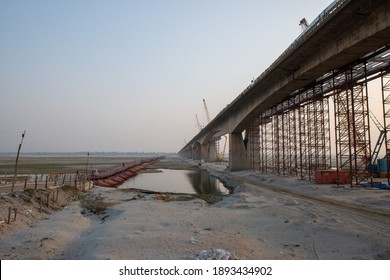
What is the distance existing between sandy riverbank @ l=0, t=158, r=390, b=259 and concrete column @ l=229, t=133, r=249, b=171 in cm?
3758

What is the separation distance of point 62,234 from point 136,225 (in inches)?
142

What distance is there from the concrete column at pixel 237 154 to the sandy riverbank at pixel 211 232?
3758 cm

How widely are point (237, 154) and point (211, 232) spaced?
156 ft

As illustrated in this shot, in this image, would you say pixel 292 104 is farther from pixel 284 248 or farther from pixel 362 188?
pixel 284 248

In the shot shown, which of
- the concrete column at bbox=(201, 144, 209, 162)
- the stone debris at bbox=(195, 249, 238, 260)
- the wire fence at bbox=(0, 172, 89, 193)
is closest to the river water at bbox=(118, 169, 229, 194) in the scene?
A: the wire fence at bbox=(0, 172, 89, 193)

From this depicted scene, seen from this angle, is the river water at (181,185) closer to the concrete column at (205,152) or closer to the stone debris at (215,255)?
the stone debris at (215,255)

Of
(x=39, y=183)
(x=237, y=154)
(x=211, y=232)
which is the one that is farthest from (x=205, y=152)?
(x=211, y=232)

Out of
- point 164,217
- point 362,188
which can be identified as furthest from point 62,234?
point 362,188

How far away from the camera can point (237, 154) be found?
60.9 metres

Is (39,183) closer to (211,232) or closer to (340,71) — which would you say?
(211,232)

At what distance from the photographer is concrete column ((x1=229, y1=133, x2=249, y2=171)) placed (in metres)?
60.5

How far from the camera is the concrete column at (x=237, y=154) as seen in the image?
6053 centimetres

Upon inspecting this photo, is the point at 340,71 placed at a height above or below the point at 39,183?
above

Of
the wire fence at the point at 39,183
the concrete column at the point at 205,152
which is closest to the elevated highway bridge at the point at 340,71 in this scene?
the wire fence at the point at 39,183
